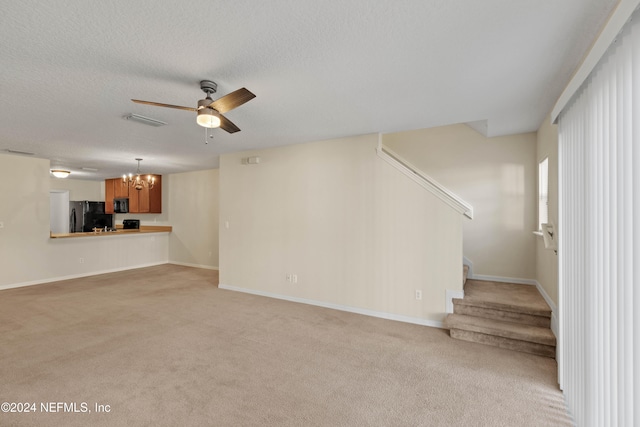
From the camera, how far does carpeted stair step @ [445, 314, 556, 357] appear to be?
2.93 m

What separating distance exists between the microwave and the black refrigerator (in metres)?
0.38

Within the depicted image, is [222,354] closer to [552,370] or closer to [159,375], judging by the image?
[159,375]

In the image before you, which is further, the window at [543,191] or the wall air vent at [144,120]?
the window at [543,191]

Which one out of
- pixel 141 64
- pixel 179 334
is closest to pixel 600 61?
pixel 141 64

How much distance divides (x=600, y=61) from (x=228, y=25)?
2.24m

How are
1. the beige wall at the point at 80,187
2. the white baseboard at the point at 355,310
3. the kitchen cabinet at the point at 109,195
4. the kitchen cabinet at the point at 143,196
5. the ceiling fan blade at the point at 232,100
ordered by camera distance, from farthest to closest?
the kitchen cabinet at the point at 109,195, the beige wall at the point at 80,187, the kitchen cabinet at the point at 143,196, the white baseboard at the point at 355,310, the ceiling fan blade at the point at 232,100

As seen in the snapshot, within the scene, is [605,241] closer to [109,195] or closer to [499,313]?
[499,313]

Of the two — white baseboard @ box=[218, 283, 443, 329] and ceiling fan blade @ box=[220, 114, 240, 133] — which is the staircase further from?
ceiling fan blade @ box=[220, 114, 240, 133]

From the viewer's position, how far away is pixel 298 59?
84.9 inches

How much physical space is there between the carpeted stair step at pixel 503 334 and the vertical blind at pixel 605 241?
27.1 inches

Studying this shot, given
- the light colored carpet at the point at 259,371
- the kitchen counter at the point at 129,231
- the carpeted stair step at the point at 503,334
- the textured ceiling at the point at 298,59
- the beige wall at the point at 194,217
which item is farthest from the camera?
the beige wall at the point at 194,217

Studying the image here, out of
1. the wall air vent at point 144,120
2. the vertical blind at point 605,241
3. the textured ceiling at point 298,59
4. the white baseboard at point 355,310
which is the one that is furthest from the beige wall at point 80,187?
the vertical blind at point 605,241

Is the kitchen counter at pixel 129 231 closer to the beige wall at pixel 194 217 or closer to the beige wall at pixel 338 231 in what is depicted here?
the beige wall at pixel 194 217

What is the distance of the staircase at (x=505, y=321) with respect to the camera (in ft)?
9.80
